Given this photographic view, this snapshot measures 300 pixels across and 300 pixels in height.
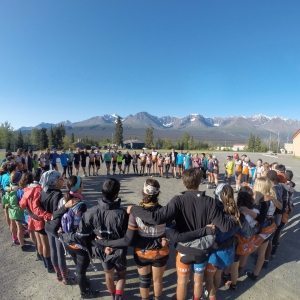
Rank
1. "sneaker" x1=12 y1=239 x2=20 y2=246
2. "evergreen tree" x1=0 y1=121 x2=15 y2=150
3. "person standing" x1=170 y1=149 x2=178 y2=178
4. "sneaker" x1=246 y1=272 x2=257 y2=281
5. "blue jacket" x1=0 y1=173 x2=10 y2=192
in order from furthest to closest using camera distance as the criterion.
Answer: "evergreen tree" x1=0 y1=121 x2=15 y2=150 → "person standing" x1=170 y1=149 x2=178 y2=178 → "blue jacket" x1=0 y1=173 x2=10 y2=192 → "sneaker" x1=12 y1=239 x2=20 y2=246 → "sneaker" x1=246 y1=272 x2=257 y2=281

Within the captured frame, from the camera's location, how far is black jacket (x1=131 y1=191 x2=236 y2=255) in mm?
3570

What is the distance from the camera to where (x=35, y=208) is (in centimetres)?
473

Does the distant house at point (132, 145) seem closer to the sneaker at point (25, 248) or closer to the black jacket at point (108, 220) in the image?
the sneaker at point (25, 248)

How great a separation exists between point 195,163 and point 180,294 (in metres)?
11.6

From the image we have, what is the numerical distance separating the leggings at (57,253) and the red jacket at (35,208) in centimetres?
30

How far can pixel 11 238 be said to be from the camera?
6.88m

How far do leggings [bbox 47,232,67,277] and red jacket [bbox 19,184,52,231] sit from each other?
0.98 ft

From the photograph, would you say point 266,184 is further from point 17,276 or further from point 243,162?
point 243,162

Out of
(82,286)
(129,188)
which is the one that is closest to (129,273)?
(82,286)

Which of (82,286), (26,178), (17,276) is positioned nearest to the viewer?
(82,286)

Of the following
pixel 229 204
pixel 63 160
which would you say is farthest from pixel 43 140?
pixel 229 204

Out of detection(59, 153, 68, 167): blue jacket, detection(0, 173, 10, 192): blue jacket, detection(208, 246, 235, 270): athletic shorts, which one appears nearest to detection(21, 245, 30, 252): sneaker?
detection(0, 173, 10, 192): blue jacket

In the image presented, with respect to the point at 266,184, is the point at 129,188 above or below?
below

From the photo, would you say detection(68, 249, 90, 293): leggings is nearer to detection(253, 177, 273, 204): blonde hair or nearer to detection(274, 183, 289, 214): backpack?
detection(253, 177, 273, 204): blonde hair
